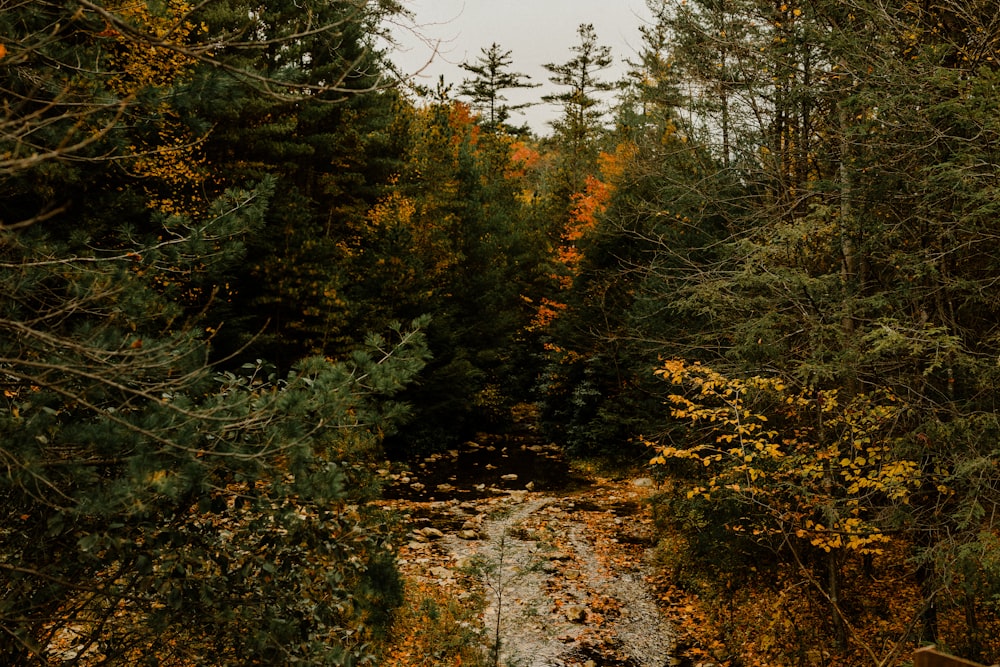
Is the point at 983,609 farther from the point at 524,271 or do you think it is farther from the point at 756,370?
the point at 524,271

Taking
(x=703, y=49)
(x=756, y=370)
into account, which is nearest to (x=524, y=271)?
(x=703, y=49)

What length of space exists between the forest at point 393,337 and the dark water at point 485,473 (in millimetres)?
1254

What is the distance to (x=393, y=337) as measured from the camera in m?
16.8

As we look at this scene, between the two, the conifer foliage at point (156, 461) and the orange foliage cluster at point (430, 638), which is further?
the orange foliage cluster at point (430, 638)

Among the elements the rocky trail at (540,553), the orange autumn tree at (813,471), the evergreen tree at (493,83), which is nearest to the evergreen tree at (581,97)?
the evergreen tree at (493,83)

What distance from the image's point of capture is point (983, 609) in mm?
7539

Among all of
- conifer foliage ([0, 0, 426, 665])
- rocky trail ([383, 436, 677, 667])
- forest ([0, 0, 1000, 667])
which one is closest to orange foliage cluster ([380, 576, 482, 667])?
forest ([0, 0, 1000, 667])

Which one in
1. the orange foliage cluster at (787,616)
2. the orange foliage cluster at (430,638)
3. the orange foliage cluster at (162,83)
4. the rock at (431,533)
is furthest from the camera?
the rock at (431,533)

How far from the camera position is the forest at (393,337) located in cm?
334

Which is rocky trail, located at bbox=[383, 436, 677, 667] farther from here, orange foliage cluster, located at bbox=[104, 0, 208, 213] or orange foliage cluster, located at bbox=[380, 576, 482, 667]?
orange foliage cluster, located at bbox=[104, 0, 208, 213]

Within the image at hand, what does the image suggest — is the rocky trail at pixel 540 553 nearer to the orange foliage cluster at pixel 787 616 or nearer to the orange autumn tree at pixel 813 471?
the orange foliage cluster at pixel 787 616

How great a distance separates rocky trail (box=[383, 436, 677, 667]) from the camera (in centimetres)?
848

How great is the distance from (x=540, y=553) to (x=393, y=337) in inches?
311

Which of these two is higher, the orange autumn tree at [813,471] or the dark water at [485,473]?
the orange autumn tree at [813,471]
